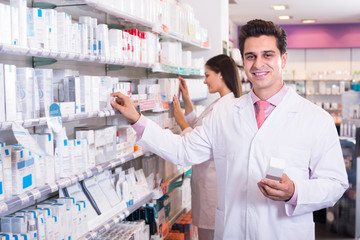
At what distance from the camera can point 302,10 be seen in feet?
31.1

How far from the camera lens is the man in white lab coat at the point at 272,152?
2121 millimetres

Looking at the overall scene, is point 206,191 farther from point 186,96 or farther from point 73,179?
point 73,179

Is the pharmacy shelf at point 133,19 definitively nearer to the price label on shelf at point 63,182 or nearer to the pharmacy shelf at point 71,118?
the pharmacy shelf at point 71,118

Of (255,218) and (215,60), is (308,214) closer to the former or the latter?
(255,218)

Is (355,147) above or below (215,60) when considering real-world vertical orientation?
below

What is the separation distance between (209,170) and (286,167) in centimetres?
149

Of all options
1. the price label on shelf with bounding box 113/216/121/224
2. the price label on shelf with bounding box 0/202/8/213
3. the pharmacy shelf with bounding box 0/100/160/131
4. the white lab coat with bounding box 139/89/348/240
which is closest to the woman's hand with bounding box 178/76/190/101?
the pharmacy shelf with bounding box 0/100/160/131

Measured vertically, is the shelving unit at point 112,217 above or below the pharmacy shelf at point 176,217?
above

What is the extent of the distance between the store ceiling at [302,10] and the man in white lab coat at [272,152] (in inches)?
253

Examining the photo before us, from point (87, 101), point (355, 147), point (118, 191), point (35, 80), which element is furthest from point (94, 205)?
point (355, 147)

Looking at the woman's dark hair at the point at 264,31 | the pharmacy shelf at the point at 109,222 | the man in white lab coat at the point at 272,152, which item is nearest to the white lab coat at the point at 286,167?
the man in white lab coat at the point at 272,152

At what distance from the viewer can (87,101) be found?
8.70 ft

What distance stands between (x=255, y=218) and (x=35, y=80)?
1.32 m

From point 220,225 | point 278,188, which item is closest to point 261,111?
point 278,188
